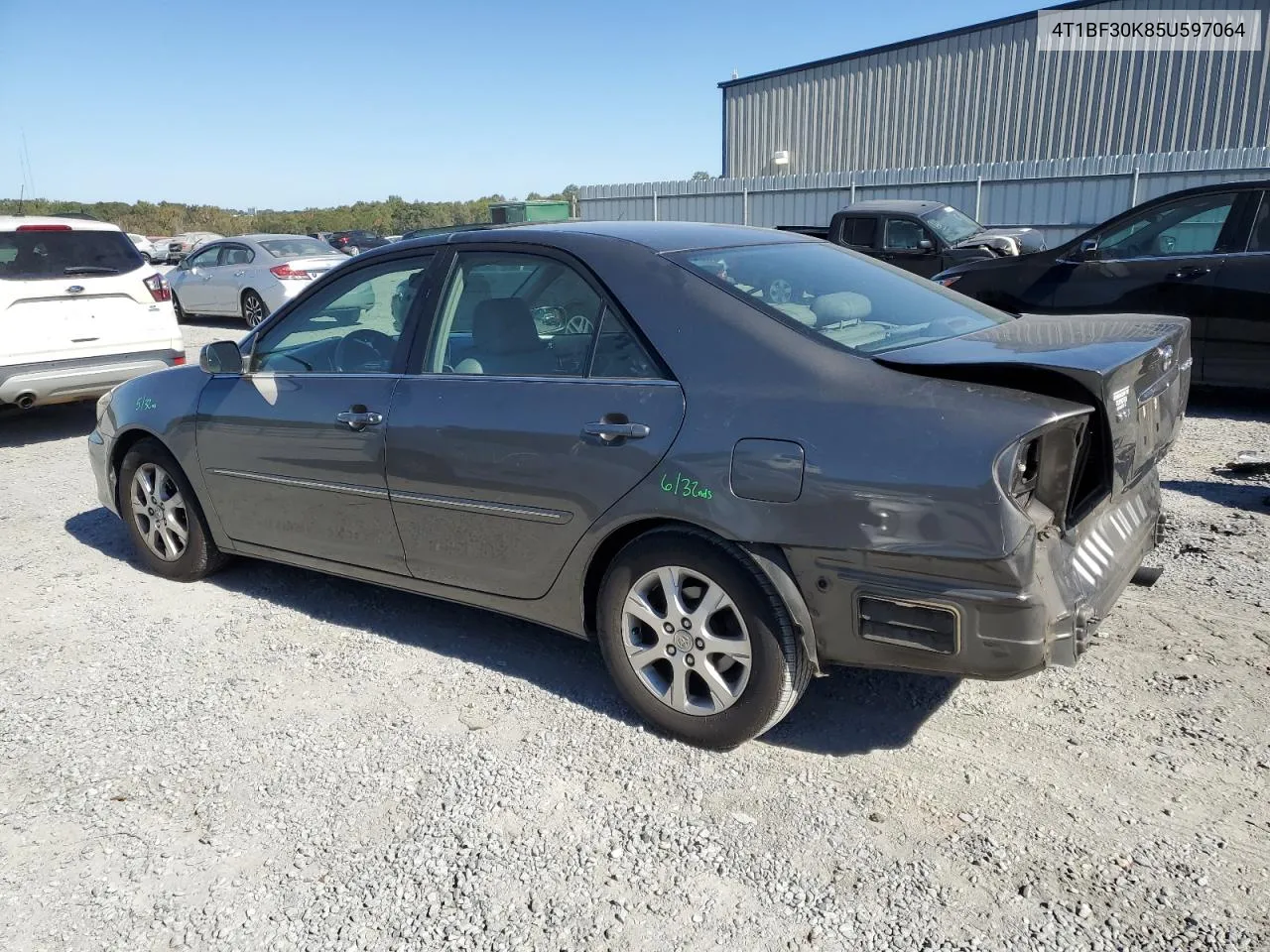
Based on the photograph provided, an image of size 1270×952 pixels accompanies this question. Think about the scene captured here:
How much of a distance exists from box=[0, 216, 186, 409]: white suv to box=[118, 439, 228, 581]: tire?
3.53m

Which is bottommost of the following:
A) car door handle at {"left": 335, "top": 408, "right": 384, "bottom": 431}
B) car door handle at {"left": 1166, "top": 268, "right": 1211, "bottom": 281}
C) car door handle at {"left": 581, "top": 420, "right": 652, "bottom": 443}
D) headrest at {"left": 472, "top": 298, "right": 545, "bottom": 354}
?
car door handle at {"left": 335, "top": 408, "right": 384, "bottom": 431}

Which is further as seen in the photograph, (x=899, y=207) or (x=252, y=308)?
(x=252, y=308)

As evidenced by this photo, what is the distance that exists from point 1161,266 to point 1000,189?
1262cm

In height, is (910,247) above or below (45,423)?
above

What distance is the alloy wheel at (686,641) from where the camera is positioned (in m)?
3.19

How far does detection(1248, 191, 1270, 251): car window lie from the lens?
7.36 metres

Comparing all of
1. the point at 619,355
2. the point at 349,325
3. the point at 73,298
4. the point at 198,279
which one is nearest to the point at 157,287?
the point at 73,298

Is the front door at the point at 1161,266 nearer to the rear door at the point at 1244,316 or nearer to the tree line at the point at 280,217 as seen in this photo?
the rear door at the point at 1244,316

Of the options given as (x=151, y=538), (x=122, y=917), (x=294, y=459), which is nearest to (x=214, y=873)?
(x=122, y=917)

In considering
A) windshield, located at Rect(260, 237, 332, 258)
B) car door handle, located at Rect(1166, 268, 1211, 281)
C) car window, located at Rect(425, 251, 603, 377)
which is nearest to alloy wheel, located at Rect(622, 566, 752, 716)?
car window, located at Rect(425, 251, 603, 377)

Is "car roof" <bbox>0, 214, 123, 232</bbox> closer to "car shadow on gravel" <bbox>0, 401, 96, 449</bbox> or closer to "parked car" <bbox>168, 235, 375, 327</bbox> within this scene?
"car shadow on gravel" <bbox>0, 401, 96, 449</bbox>

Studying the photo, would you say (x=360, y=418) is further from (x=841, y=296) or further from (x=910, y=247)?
(x=910, y=247)

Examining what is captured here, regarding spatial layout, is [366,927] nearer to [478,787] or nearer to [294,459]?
[478,787]

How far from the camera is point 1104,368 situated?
9.14 ft
